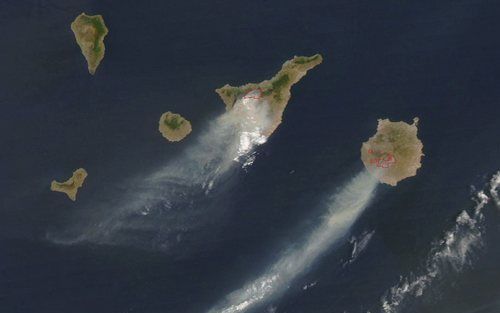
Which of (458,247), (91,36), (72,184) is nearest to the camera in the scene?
(72,184)

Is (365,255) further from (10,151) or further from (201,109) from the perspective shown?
(10,151)

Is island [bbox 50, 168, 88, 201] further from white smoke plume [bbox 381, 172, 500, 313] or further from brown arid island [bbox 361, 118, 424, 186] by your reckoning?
white smoke plume [bbox 381, 172, 500, 313]

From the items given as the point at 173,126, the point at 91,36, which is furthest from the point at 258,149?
the point at 91,36

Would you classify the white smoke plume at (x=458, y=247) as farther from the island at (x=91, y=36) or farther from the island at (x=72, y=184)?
the island at (x=91, y=36)

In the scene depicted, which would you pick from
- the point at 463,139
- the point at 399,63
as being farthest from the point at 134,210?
the point at 463,139

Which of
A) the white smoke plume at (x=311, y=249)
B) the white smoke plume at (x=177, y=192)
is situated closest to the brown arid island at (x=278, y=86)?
the white smoke plume at (x=177, y=192)

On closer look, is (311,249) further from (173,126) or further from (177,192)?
(173,126)

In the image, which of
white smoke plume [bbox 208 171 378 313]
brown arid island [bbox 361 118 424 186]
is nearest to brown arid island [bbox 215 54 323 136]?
brown arid island [bbox 361 118 424 186]
